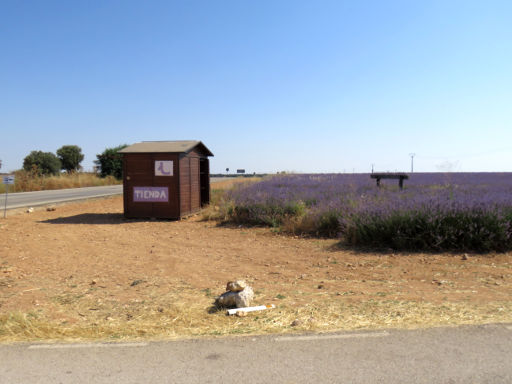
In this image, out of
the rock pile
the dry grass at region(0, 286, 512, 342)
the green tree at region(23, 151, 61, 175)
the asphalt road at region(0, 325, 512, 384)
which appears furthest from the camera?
the green tree at region(23, 151, 61, 175)

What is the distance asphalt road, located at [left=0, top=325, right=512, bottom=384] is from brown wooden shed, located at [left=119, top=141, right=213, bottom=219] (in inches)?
354

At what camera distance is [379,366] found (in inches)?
117

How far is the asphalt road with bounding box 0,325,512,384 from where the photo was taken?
2844 millimetres

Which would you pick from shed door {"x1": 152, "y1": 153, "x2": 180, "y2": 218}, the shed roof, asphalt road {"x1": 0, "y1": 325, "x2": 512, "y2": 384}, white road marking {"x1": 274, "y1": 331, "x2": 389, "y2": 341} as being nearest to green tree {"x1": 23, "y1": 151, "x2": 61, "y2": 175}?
the shed roof

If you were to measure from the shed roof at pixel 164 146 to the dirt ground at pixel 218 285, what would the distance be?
376cm

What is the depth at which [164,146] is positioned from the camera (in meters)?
13.0

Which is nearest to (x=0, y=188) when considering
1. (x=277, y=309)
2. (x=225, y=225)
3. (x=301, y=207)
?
(x=225, y=225)

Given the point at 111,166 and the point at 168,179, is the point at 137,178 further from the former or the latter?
the point at 111,166

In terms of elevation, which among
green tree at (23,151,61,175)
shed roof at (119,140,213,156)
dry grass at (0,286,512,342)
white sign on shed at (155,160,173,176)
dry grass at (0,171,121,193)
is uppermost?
green tree at (23,151,61,175)

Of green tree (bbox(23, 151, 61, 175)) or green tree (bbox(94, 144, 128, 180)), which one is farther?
green tree (bbox(23, 151, 61, 175))

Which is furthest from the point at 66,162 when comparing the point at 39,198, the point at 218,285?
the point at 218,285

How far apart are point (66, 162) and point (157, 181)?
56.7 metres

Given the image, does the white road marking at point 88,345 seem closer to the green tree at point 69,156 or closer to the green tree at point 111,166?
the green tree at point 111,166

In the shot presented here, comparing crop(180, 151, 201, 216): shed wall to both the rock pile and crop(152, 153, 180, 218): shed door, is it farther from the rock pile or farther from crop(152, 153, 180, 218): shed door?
the rock pile
